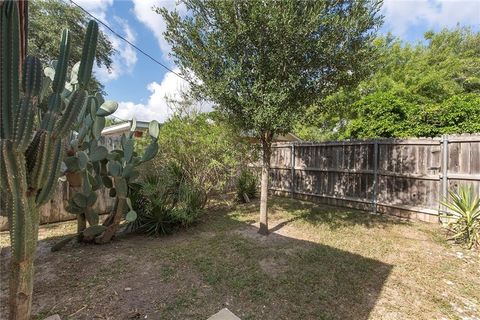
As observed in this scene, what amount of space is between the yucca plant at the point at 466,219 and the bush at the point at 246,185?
15.7ft

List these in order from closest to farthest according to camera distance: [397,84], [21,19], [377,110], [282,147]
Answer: [21,19] < [282,147] < [377,110] < [397,84]

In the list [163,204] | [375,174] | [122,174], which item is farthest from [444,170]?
[122,174]

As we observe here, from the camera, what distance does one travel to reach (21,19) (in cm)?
156

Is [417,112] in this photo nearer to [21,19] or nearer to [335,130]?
[335,130]

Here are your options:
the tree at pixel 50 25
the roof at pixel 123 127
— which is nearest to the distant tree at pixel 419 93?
the roof at pixel 123 127

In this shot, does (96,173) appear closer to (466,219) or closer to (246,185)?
(246,185)

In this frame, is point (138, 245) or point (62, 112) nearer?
point (62, 112)

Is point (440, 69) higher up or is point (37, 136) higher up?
point (440, 69)

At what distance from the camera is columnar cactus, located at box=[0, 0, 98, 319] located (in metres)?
1.39

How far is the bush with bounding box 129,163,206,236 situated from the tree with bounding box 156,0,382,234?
196cm

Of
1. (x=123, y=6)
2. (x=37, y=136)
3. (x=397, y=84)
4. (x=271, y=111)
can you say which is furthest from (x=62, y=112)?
(x=397, y=84)

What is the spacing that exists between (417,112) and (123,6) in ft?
32.5

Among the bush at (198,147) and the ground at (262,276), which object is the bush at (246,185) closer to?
the bush at (198,147)

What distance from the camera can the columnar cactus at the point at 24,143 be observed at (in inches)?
54.6
